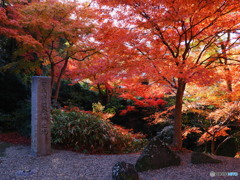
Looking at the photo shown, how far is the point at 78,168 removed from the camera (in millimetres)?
4383

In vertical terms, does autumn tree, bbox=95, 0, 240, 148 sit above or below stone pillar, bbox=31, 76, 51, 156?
above

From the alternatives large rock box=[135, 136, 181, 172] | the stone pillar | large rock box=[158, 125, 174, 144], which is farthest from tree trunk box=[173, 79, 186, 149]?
the stone pillar

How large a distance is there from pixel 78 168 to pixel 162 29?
13.3 ft

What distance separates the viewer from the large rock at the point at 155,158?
4359 mm

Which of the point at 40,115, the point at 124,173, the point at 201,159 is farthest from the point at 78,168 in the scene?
the point at 201,159

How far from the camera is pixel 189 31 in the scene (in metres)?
5.22

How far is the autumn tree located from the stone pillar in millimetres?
2005

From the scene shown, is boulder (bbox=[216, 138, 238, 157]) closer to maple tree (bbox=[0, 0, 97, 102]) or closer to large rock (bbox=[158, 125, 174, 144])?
large rock (bbox=[158, 125, 174, 144])

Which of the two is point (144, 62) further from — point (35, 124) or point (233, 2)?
point (35, 124)

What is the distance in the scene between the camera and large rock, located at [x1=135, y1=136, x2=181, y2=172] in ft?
14.3

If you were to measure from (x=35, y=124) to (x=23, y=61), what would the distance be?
459cm

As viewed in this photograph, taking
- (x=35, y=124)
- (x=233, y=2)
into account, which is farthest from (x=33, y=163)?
(x=233, y=2)

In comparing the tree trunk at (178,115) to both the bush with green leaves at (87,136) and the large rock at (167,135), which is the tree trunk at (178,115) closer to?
the bush with green leaves at (87,136)

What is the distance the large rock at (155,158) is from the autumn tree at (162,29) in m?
1.76
